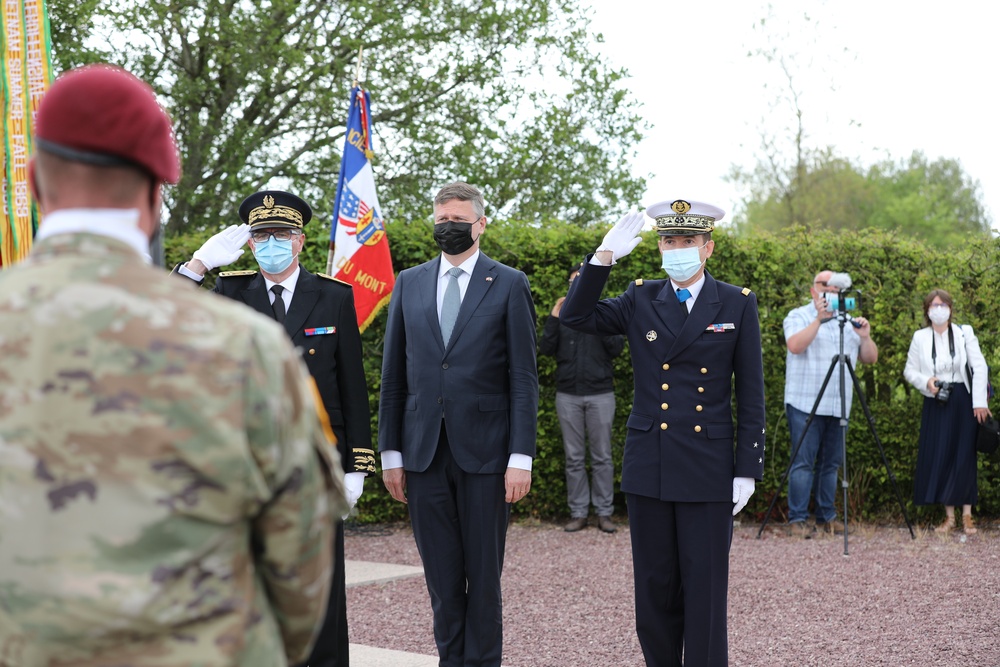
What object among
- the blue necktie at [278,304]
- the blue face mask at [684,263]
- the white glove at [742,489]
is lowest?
the white glove at [742,489]

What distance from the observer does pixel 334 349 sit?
454cm

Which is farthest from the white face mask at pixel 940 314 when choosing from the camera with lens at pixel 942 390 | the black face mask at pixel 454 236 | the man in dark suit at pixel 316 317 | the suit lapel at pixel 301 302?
the suit lapel at pixel 301 302

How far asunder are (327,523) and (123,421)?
41 centimetres

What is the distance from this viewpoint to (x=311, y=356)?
4488mm

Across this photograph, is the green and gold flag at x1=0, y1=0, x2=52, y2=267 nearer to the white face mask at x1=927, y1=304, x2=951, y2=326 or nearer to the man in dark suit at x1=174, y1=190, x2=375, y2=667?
the man in dark suit at x1=174, y1=190, x2=375, y2=667

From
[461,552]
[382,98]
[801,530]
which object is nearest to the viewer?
[461,552]

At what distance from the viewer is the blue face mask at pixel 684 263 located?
15.4 ft

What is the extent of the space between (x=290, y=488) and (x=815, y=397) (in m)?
8.42

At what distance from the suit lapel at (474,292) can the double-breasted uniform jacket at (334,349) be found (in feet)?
1.48

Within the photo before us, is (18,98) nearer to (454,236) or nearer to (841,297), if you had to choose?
(454,236)

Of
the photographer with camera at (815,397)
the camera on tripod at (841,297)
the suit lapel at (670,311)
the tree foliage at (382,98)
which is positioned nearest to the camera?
the suit lapel at (670,311)

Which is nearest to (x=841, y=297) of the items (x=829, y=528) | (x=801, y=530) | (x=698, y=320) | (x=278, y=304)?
(x=801, y=530)

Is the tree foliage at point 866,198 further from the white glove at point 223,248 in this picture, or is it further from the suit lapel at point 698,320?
the white glove at point 223,248

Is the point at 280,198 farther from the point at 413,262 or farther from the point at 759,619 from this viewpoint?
the point at 413,262
